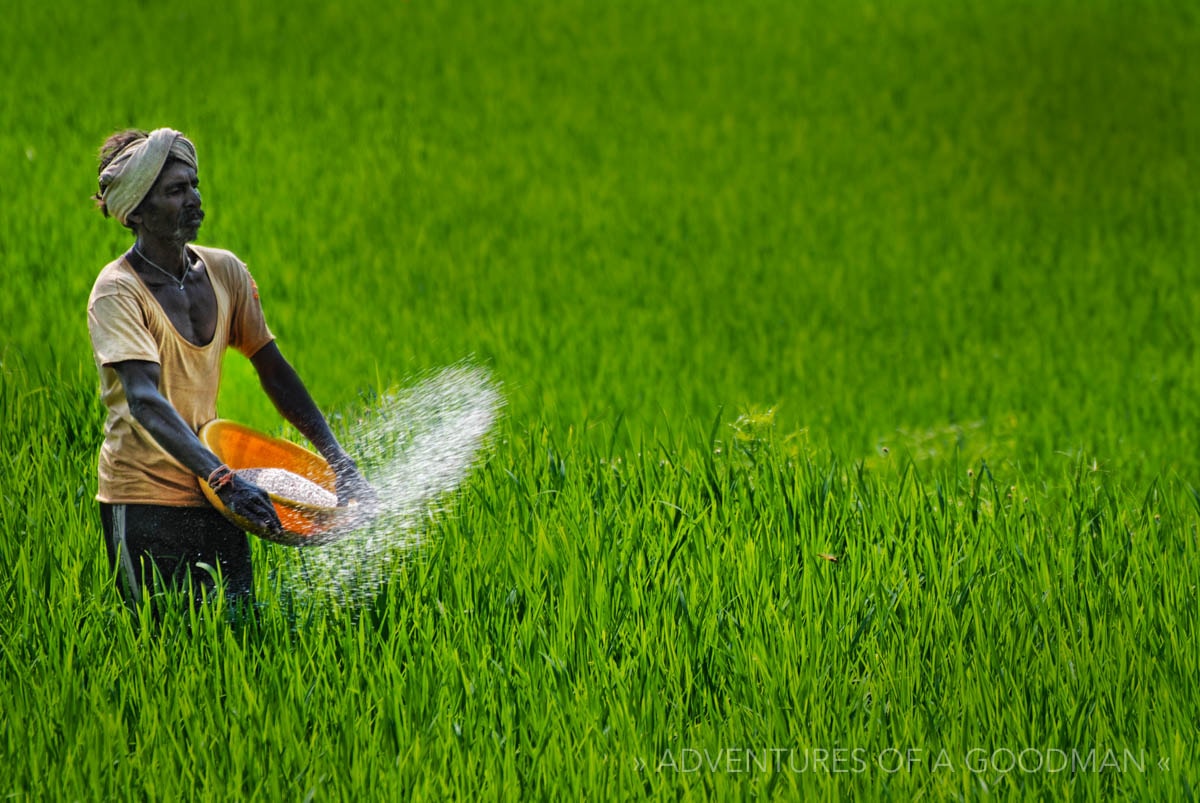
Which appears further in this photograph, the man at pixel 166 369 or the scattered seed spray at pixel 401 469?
the scattered seed spray at pixel 401 469

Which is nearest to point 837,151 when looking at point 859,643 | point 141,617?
point 859,643

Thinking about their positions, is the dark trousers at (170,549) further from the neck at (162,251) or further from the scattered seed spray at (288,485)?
the neck at (162,251)

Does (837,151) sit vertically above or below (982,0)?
below

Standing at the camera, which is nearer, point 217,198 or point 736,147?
point 217,198

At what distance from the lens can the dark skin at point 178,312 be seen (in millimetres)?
2982

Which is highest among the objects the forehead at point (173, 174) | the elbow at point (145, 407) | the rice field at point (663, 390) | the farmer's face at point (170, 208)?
the forehead at point (173, 174)

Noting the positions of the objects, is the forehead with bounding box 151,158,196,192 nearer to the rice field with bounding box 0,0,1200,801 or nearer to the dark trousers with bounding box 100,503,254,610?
the dark trousers with bounding box 100,503,254,610

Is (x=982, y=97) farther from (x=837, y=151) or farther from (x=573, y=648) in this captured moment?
(x=573, y=648)

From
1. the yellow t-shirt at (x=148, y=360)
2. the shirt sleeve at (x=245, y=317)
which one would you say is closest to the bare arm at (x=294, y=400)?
the shirt sleeve at (x=245, y=317)

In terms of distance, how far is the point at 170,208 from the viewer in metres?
3.06

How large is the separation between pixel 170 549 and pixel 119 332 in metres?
0.53

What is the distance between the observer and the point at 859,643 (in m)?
3.45

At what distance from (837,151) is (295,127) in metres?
3.78

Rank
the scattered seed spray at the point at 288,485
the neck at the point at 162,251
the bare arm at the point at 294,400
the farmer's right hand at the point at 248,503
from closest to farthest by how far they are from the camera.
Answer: the farmer's right hand at the point at 248,503
the neck at the point at 162,251
the scattered seed spray at the point at 288,485
the bare arm at the point at 294,400
